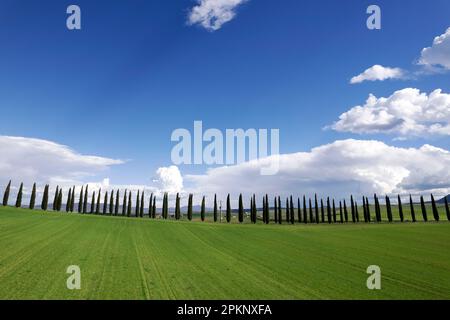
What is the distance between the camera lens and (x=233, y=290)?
15.9 m

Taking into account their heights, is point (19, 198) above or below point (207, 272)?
above

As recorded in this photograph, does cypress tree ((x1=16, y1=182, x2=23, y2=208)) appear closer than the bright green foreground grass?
No

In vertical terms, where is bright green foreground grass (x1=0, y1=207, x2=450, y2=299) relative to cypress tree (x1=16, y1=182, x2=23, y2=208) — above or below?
below

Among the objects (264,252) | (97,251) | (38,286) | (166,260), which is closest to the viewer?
(38,286)

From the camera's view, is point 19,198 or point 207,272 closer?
point 207,272

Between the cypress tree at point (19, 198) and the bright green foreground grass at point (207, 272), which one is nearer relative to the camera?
the bright green foreground grass at point (207, 272)

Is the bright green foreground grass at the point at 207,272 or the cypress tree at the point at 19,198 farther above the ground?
the cypress tree at the point at 19,198
